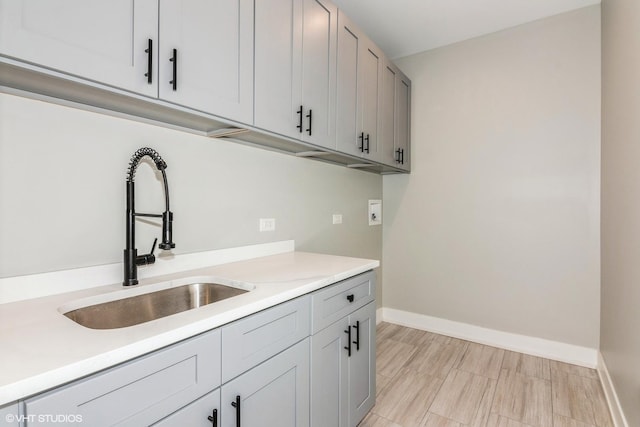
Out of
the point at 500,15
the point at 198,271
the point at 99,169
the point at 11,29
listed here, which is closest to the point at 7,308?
the point at 99,169

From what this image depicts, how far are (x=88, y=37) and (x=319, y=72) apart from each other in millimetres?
1138

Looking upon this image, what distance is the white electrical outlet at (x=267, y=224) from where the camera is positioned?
1933mm

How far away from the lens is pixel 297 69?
5.32ft

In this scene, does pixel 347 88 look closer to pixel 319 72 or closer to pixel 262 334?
pixel 319 72

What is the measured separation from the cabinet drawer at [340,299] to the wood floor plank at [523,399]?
1100 millimetres

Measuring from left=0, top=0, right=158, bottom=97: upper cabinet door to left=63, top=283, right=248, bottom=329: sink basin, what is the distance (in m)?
0.75

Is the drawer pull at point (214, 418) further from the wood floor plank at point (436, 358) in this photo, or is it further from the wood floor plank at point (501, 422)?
the wood floor plank at point (436, 358)

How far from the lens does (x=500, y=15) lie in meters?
2.48

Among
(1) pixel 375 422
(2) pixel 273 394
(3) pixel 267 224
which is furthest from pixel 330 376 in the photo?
(3) pixel 267 224

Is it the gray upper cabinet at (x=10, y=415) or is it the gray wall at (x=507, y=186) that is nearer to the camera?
the gray upper cabinet at (x=10, y=415)

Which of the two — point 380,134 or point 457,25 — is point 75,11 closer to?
point 380,134

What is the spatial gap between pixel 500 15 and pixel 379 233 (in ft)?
6.93

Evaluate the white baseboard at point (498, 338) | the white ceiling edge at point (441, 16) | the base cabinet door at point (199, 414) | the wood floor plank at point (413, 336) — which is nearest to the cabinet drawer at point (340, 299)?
the base cabinet door at point (199, 414)

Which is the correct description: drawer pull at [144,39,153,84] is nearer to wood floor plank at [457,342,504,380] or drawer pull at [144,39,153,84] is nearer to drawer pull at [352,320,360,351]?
drawer pull at [352,320,360,351]
